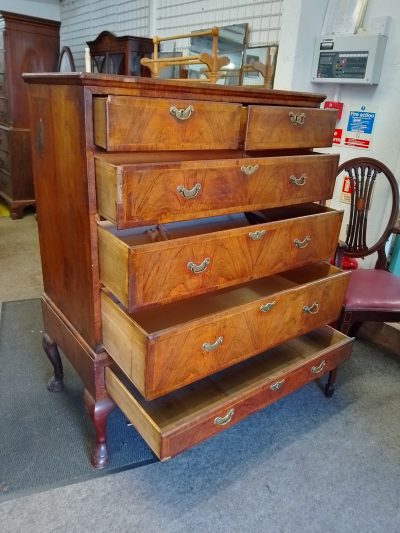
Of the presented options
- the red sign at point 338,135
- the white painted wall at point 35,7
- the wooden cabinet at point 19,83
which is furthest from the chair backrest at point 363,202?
the white painted wall at point 35,7

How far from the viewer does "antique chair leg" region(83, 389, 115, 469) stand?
4.29 ft

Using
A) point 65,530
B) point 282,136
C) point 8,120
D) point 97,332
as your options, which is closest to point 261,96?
point 282,136

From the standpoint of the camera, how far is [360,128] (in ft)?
6.89

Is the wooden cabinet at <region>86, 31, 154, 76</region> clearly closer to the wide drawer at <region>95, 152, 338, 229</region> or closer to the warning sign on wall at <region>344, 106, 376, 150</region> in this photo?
the warning sign on wall at <region>344, 106, 376, 150</region>

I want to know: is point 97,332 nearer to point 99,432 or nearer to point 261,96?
point 99,432

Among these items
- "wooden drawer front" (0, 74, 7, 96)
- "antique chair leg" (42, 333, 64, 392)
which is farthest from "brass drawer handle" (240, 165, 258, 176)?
"wooden drawer front" (0, 74, 7, 96)

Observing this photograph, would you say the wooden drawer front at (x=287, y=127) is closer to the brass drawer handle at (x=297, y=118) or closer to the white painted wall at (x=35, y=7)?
the brass drawer handle at (x=297, y=118)

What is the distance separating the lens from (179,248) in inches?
41.5

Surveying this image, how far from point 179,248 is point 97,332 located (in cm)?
39

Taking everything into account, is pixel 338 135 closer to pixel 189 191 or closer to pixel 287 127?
pixel 287 127

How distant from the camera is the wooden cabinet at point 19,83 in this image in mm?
3600

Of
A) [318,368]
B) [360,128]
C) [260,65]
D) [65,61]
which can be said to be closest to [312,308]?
[318,368]

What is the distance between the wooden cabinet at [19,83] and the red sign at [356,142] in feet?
9.27

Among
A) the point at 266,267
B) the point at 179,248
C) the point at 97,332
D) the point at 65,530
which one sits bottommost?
the point at 65,530
